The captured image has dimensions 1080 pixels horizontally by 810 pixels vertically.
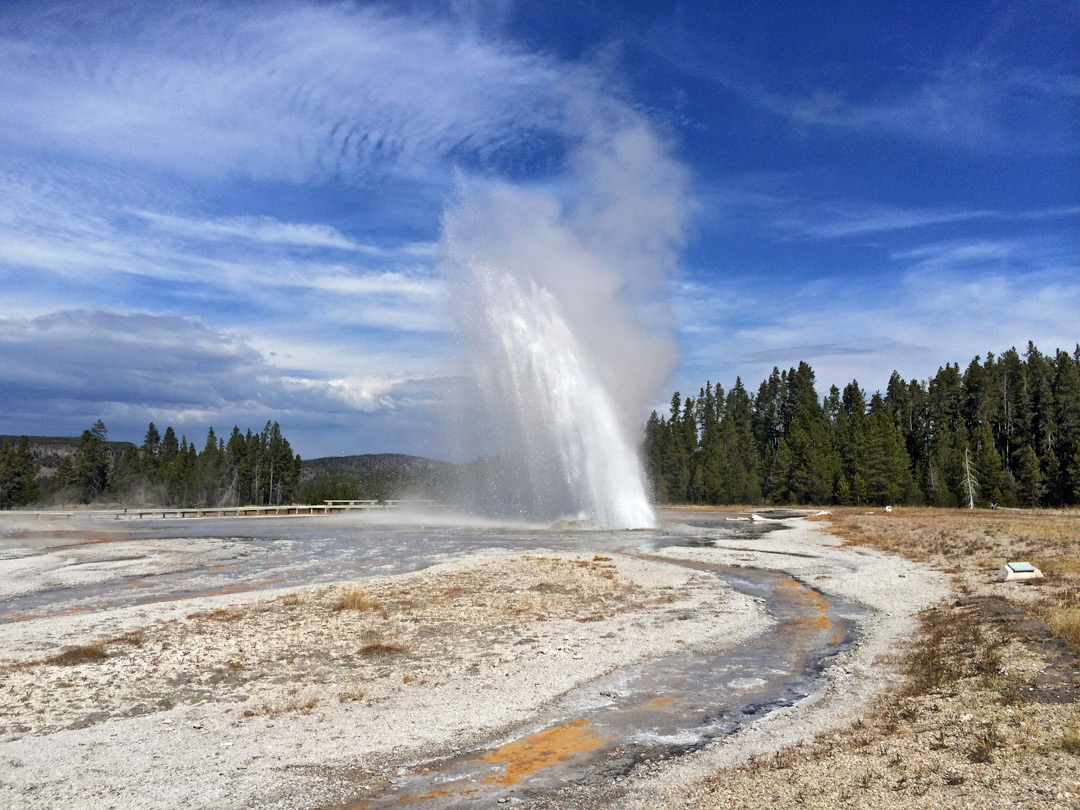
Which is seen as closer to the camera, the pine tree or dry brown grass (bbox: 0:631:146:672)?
dry brown grass (bbox: 0:631:146:672)

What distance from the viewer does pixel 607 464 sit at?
170 feet

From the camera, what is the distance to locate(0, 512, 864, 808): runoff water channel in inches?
361

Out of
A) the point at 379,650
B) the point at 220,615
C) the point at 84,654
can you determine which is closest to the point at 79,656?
the point at 84,654

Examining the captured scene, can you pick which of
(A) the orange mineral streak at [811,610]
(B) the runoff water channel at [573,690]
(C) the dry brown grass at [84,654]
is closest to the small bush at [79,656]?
(C) the dry brown grass at [84,654]

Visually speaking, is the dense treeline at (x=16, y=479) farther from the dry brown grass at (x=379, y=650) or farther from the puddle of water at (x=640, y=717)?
the puddle of water at (x=640, y=717)

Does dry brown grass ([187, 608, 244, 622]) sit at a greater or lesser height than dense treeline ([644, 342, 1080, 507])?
lesser

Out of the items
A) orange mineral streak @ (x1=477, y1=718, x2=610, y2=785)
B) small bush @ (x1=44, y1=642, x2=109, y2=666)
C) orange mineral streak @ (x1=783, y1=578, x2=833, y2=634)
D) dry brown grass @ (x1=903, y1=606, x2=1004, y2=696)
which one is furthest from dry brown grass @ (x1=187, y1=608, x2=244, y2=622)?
dry brown grass @ (x1=903, y1=606, x2=1004, y2=696)

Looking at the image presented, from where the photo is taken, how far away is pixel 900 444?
95.1m

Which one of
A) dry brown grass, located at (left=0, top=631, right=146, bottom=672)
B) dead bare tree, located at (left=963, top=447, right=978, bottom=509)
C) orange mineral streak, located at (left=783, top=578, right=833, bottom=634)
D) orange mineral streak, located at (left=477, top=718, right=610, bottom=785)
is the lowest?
orange mineral streak, located at (left=783, top=578, right=833, bottom=634)

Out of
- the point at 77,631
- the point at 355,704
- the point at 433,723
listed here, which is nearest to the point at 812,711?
the point at 433,723

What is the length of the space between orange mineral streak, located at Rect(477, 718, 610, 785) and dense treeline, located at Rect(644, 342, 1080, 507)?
74.7 meters

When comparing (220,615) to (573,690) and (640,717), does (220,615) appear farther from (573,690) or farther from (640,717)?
(640,717)

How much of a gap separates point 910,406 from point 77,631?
372 feet

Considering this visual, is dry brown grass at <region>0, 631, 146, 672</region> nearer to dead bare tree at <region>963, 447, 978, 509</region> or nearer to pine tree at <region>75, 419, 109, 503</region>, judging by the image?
dead bare tree at <region>963, 447, 978, 509</region>
